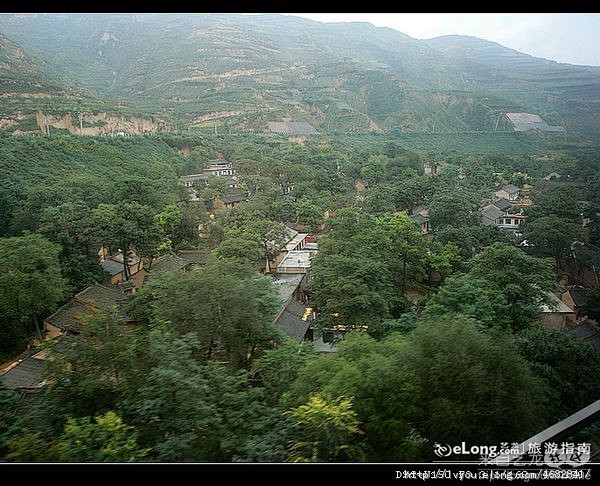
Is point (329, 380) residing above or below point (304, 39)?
below

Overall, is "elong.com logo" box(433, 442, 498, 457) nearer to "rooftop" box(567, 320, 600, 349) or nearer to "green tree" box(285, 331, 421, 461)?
"green tree" box(285, 331, 421, 461)

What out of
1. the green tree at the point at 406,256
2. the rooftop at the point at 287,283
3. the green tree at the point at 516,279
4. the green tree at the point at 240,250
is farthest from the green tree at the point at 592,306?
the green tree at the point at 240,250

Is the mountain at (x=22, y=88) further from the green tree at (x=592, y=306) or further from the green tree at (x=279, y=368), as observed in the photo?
the green tree at (x=592, y=306)

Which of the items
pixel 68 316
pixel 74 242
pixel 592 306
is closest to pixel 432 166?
pixel 592 306

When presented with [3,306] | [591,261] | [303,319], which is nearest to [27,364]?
[3,306]

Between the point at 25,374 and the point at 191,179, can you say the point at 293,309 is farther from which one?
the point at 191,179

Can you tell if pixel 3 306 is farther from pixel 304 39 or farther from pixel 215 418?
pixel 304 39
